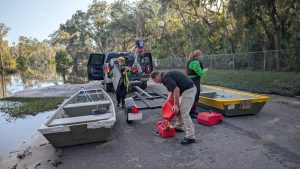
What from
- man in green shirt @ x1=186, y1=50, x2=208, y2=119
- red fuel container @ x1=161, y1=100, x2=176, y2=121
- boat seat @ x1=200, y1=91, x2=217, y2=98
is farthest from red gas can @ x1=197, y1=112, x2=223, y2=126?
boat seat @ x1=200, y1=91, x2=217, y2=98

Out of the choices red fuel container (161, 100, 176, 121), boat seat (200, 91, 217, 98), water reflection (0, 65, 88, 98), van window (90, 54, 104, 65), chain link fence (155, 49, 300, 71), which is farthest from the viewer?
water reflection (0, 65, 88, 98)

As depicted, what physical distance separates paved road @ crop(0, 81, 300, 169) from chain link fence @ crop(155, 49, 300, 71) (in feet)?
43.1

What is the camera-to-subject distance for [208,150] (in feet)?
15.7

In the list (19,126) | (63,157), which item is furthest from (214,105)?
(19,126)

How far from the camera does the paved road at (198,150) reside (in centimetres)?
428

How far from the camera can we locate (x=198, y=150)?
15.8ft

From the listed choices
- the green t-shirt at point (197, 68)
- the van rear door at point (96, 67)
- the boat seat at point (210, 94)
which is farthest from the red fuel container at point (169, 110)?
the van rear door at point (96, 67)

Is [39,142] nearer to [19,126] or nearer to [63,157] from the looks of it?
[63,157]

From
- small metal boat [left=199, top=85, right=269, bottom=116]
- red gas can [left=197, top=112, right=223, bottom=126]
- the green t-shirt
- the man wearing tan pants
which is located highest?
the green t-shirt

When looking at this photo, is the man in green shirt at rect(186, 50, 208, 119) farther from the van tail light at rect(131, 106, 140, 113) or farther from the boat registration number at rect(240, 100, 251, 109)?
the van tail light at rect(131, 106, 140, 113)

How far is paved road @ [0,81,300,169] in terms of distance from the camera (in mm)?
4281

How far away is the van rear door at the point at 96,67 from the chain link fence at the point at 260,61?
495 inches

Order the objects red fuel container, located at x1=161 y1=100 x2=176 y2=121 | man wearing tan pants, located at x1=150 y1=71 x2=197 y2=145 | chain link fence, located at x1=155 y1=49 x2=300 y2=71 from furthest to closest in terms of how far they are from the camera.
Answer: chain link fence, located at x1=155 y1=49 x2=300 y2=71
red fuel container, located at x1=161 y1=100 x2=176 y2=121
man wearing tan pants, located at x1=150 y1=71 x2=197 y2=145

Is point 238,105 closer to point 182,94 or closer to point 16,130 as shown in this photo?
point 182,94
